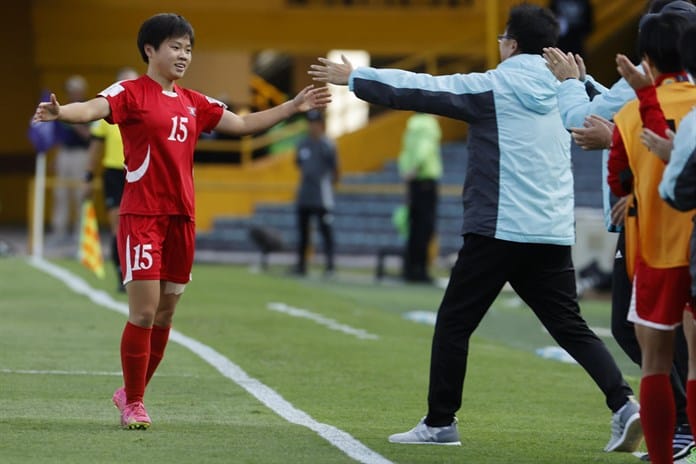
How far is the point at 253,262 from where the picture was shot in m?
25.8

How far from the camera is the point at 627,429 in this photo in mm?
7715

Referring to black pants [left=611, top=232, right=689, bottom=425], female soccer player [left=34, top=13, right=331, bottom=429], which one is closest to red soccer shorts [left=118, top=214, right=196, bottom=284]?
female soccer player [left=34, top=13, right=331, bottom=429]

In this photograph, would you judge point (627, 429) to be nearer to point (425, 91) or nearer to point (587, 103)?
point (587, 103)

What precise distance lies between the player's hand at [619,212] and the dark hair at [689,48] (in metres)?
1.10

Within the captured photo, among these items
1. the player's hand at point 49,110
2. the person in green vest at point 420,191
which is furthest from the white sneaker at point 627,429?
the person in green vest at point 420,191

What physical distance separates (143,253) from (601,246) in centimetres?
1229

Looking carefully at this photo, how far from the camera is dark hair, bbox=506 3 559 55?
7.97m

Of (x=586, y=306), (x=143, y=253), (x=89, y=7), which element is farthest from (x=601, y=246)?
(x=89, y=7)

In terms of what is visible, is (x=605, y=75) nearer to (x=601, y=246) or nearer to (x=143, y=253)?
(x=601, y=246)

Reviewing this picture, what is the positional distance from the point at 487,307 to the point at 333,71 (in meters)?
1.32

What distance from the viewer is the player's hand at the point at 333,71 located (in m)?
7.78

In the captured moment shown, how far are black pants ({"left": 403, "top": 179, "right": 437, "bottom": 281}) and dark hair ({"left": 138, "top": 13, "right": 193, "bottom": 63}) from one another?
530 inches

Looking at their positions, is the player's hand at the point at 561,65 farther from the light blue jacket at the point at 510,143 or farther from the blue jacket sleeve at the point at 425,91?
the blue jacket sleeve at the point at 425,91

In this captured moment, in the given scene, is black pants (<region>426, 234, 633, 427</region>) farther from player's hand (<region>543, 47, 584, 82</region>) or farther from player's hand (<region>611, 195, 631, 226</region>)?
player's hand (<region>543, 47, 584, 82</region>)
